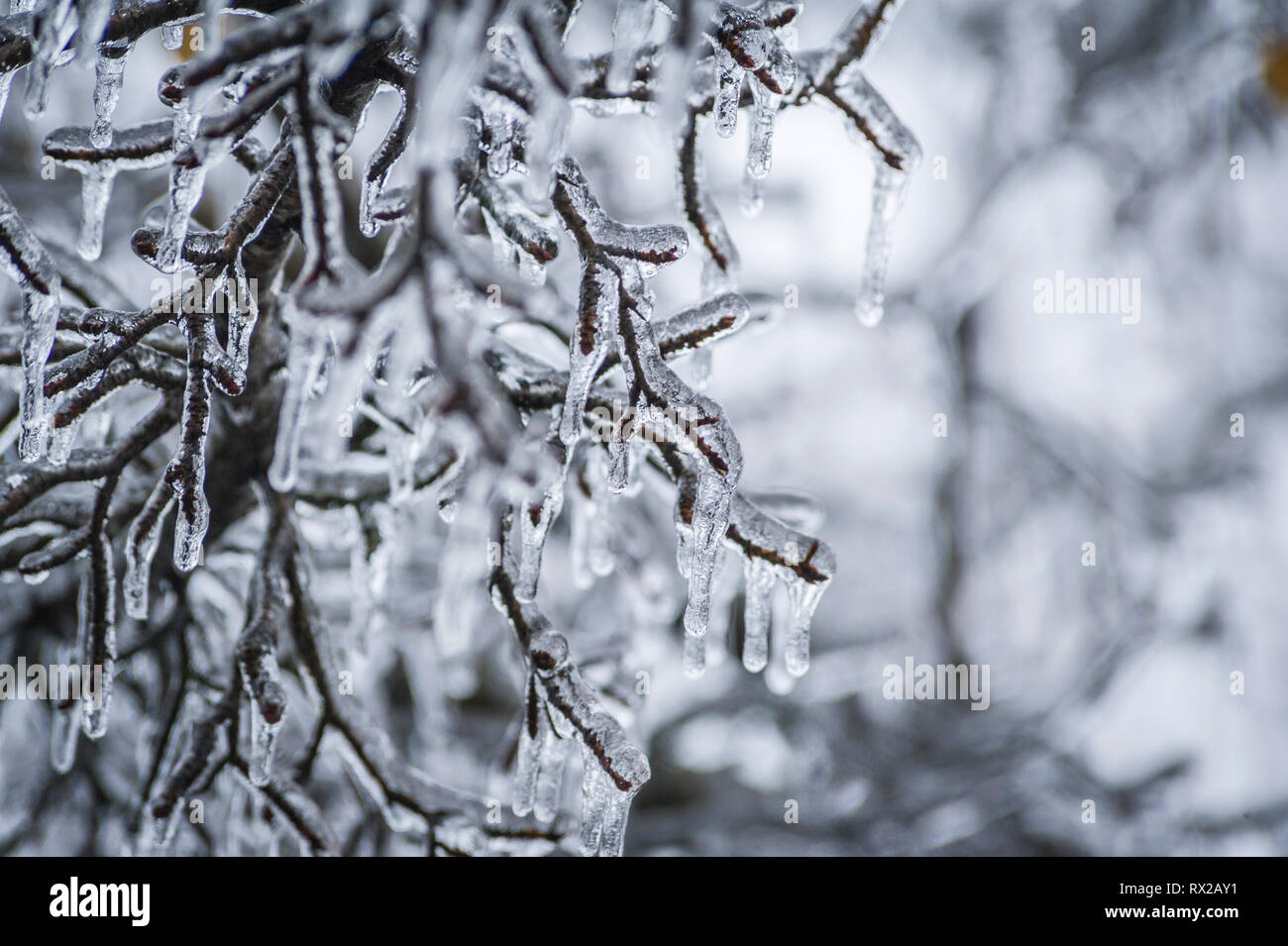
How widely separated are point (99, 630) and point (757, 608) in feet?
4.02

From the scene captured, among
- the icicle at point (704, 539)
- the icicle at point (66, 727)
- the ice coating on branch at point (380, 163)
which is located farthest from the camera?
the icicle at point (66, 727)

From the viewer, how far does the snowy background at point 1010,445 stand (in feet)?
14.4

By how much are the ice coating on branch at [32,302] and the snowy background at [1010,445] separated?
241cm

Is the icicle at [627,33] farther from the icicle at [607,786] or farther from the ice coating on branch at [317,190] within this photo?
the icicle at [607,786]

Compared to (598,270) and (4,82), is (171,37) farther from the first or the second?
(598,270)

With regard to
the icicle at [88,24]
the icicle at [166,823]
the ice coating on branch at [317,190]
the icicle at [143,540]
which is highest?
the icicle at [88,24]

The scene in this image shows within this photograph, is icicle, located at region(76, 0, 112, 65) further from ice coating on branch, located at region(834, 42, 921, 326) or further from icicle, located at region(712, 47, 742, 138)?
ice coating on branch, located at region(834, 42, 921, 326)

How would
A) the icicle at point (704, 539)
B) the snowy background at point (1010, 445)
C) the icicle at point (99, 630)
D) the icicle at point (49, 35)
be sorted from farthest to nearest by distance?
the snowy background at point (1010, 445) < the icicle at point (99, 630) < the icicle at point (704, 539) < the icicle at point (49, 35)

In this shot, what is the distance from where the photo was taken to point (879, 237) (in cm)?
162

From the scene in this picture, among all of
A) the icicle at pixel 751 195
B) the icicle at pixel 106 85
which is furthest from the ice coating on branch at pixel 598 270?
the icicle at pixel 106 85

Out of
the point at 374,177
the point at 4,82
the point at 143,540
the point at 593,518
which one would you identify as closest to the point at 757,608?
the point at 593,518

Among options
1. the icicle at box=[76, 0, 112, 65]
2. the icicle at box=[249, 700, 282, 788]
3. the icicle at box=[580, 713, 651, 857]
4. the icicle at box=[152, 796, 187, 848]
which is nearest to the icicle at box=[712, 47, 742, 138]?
the icicle at box=[76, 0, 112, 65]
